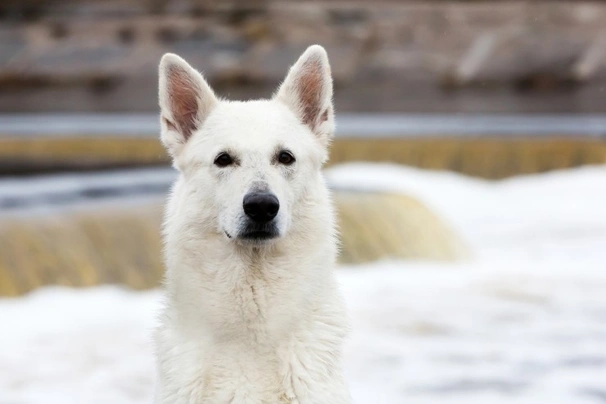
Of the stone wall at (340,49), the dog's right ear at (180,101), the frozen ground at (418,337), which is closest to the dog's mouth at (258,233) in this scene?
the dog's right ear at (180,101)

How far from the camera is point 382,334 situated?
378 inches

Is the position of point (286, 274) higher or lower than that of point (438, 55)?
lower

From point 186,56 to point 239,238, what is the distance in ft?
82.4

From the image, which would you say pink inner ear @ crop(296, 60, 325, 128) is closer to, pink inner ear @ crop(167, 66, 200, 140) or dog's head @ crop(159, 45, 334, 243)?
dog's head @ crop(159, 45, 334, 243)

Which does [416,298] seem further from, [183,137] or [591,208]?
[591,208]

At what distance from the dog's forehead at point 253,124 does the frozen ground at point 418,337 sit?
352cm

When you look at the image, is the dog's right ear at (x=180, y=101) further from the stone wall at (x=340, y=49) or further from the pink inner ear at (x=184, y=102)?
the stone wall at (x=340, y=49)

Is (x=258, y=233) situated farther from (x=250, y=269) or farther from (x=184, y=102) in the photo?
(x=184, y=102)

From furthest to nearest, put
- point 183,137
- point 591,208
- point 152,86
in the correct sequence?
point 152,86
point 591,208
point 183,137

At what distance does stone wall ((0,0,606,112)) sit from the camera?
1103 inches

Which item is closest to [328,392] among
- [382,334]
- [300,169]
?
[300,169]

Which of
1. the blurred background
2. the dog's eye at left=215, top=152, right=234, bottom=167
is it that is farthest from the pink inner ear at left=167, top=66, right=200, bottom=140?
the blurred background

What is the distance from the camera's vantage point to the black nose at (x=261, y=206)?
12.6 ft

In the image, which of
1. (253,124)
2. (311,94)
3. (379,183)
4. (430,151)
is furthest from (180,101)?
(430,151)
